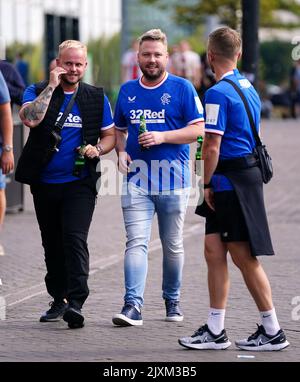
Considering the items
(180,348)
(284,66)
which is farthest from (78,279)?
(284,66)

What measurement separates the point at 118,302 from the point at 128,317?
102 centimetres

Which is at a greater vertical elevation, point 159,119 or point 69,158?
point 159,119

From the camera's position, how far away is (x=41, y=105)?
8312 millimetres

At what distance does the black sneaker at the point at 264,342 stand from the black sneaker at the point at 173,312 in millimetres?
1036

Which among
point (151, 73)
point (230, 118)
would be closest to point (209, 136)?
point (230, 118)

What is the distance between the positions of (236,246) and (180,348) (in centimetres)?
71

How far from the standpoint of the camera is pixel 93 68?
38281 mm

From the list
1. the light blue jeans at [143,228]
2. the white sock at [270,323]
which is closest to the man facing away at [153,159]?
the light blue jeans at [143,228]

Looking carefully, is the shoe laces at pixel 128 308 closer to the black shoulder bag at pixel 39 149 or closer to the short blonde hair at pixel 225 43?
the black shoulder bag at pixel 39 149

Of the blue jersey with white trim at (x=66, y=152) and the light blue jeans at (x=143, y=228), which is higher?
the blue jersey with white trim at (x=66, y=152)

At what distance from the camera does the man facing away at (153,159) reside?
838 cm

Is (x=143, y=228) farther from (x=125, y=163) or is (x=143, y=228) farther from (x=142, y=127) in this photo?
(x=142, y=127)

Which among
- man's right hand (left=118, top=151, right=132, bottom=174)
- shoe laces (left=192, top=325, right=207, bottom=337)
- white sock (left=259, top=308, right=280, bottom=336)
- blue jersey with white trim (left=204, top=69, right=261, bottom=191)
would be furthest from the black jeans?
white sock (left=259, top=308, right=280, bottom=336)
